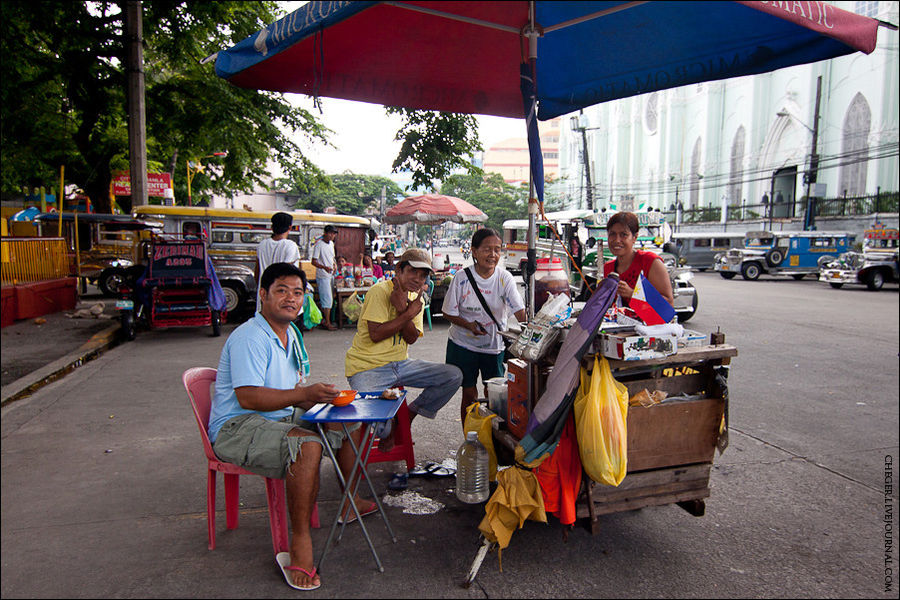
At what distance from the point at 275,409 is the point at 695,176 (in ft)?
134

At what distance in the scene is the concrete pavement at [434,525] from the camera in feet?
8.59

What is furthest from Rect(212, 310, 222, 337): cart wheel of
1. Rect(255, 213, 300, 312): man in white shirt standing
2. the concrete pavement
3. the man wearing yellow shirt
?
the man wearing yellow shirt

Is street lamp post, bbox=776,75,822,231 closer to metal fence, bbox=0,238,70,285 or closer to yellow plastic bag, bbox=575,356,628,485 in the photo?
yellow plastic bag, bbox=575,356,628,485

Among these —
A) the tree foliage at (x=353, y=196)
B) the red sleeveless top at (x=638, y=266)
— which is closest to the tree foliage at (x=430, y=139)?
the red sleeveless top at (x=638, y=266)

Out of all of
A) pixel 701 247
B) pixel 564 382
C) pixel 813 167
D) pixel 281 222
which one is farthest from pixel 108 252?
pixel 813 167

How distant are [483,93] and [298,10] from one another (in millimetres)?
1825

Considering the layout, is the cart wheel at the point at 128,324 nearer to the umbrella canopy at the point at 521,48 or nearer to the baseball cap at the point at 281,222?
the baseball cap at the point at 281,222

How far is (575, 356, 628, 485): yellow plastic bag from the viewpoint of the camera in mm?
2588

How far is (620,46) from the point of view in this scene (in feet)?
10.8

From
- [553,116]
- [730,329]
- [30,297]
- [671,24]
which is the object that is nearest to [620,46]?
[671,24]

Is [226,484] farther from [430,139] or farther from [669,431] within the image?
[430,139]

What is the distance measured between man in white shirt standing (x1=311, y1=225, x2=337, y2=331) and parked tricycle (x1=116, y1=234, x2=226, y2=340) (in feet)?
5.43

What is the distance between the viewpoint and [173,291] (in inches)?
351

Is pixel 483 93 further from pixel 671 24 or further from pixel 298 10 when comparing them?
pixel 298 10
